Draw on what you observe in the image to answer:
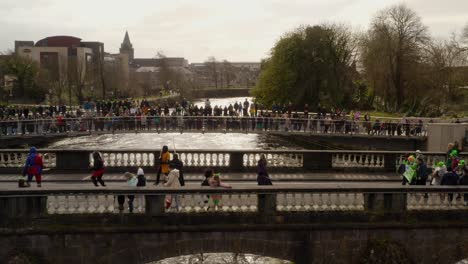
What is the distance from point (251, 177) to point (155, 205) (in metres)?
6.76

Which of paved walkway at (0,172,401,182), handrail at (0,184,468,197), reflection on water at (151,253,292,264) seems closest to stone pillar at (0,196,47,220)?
handrail at (0,184,468,197)

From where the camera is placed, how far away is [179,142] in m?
45.1

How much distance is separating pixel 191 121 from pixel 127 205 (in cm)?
1936

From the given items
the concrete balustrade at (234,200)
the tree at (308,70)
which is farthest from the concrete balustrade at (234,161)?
the tree at (308,70)

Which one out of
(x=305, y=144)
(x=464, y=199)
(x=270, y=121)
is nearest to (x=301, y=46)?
(x=305, y=144)

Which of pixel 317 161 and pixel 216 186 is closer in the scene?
pixel 216 186

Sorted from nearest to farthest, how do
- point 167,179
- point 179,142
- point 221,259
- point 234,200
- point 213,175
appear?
1. point 234,200
2. point 221,259
3. point 213,175
4. point 167,179
5. point 179,142

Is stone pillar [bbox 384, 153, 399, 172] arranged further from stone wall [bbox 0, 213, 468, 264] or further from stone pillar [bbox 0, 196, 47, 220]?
stone pillar [bbox 0, 196, 47, 220]

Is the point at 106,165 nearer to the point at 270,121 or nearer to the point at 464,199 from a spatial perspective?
the point at 464,199

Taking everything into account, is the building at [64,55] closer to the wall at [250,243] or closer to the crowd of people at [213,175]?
the crowd of people at [213,175]

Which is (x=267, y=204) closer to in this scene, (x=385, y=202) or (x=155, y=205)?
(x=155, y=205)

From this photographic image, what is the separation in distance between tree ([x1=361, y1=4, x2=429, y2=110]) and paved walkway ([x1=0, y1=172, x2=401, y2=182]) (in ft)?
110

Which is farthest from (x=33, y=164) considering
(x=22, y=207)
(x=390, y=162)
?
(x=390, y=162)

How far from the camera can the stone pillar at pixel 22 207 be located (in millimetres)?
11188
